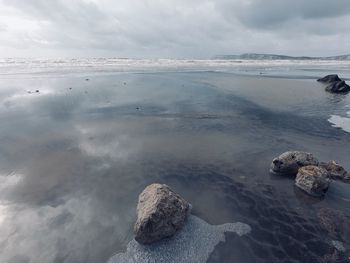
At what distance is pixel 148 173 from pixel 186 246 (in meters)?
3.61

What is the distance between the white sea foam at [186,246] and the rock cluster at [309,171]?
2.93 m

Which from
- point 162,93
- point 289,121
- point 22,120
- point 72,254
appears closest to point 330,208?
point 72,254

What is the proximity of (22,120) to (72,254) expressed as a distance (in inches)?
481

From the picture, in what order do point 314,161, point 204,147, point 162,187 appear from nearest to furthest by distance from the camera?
point 162,187
point 314,161
point 204,147

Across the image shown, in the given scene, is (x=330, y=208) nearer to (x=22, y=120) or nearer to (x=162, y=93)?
(x=22, y=120)

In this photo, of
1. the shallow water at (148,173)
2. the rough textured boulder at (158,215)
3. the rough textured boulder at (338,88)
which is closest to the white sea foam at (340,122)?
the shallow water at (148,173)

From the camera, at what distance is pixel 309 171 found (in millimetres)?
8227

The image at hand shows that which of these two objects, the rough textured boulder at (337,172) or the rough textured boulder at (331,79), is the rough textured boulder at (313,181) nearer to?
the rough textured boulder at (337,172)

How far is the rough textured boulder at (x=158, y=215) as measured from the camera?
5941 mm

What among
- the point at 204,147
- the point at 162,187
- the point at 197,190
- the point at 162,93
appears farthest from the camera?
the point at 162,93

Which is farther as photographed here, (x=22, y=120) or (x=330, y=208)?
(x=22, y=120)

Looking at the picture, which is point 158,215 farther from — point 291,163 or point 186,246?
point 291,163

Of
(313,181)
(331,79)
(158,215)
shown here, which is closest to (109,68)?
(331,79)

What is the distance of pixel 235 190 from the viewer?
26.8ft
